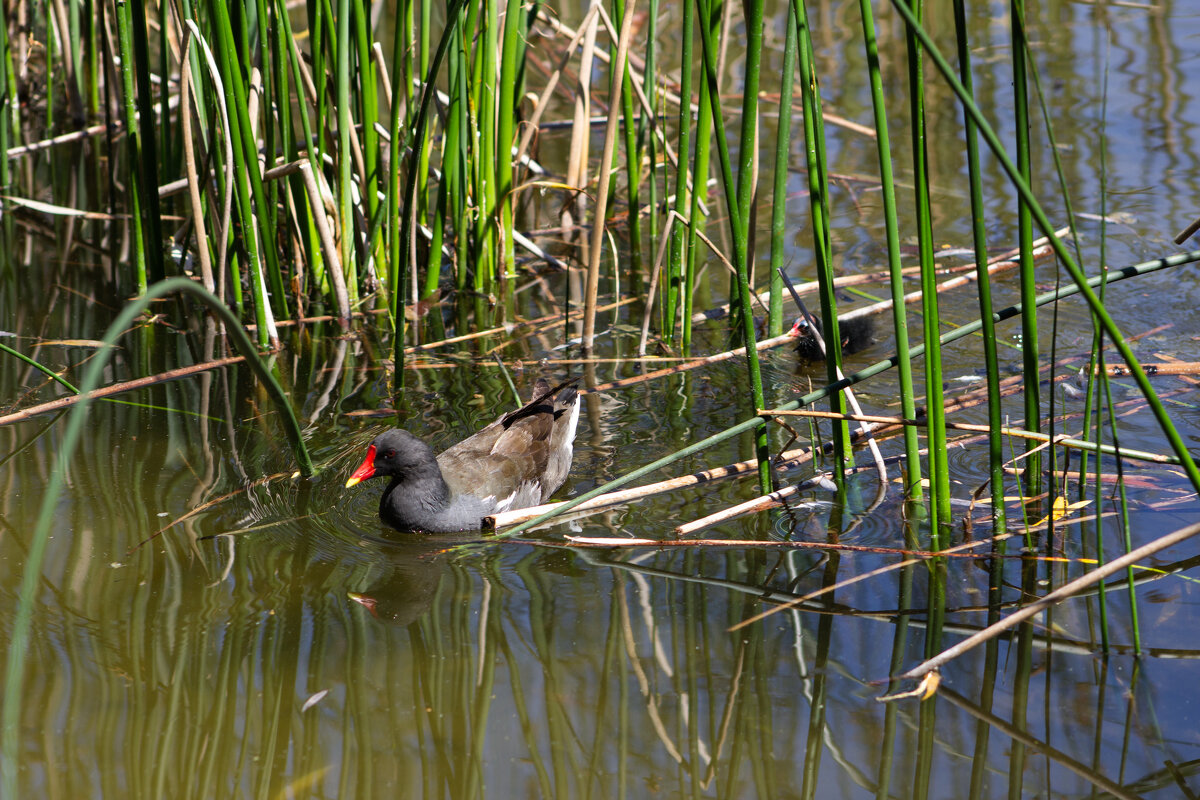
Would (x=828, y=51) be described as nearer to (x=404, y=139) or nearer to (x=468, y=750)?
(x=404, y=139)

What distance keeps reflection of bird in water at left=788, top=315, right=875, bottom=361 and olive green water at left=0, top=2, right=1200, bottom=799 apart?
10cm

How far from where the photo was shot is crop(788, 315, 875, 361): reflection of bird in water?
4.99 metres

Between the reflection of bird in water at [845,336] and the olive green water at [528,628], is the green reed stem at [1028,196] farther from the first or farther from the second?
the reflection of bird in water at [845,336]

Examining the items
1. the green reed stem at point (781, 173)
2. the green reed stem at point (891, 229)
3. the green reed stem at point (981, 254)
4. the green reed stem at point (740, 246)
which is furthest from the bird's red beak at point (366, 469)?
the green reed stem at point (981, 254)

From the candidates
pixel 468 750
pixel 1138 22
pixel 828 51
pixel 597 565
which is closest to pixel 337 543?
pixel 597 565

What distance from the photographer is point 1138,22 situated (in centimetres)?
906

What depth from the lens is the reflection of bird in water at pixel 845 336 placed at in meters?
4.99

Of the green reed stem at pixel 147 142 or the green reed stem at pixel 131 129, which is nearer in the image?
the green reed stem at pixel 147 142

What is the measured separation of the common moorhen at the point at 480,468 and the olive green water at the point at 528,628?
120 mm

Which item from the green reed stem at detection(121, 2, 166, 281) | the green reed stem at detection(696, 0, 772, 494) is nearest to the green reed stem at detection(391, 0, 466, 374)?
the green reed stem at detection(696, 0, 772, 494)

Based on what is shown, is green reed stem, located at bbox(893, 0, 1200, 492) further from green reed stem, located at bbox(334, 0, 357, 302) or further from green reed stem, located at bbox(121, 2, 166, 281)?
green reed stem, located at bbox(121, 2, 166, 281)

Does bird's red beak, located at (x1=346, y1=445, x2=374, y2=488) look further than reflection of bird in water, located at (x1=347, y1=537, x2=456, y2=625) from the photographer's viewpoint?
Yes

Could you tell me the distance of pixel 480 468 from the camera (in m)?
4.19

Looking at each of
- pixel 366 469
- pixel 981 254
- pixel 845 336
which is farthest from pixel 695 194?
pixel 981 254
